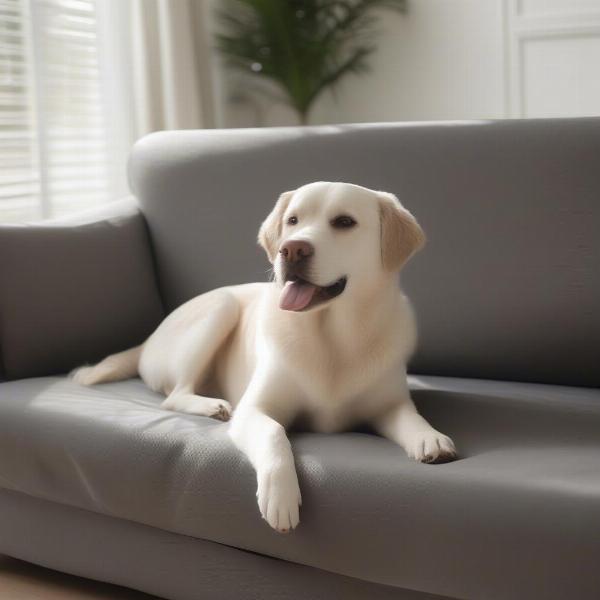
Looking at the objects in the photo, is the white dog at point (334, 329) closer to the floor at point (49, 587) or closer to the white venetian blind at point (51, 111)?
the floor at point (49, 587)

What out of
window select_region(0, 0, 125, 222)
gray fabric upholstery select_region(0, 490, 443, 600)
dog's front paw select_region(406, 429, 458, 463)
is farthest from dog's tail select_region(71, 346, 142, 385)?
window select_region(0, 0, 125, 222)

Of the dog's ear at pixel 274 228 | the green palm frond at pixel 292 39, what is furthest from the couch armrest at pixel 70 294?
the green palm frond at pixel 292 39

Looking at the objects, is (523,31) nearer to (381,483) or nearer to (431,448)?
(431,448)

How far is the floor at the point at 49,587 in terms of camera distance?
86.7 inches

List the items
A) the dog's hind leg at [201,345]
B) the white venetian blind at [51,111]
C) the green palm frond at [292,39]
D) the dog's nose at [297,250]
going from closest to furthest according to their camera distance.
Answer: the dog's nose at [297,250] < the dog's hind leg at [201,345] < the white venetian blind at [51,111] < the green palm frond at [292,39]

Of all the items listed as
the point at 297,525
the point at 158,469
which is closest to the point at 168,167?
the point at 158,469

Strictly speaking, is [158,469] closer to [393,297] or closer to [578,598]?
[393,297]

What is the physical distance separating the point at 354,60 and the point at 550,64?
3.68ft

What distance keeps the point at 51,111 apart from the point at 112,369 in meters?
2.00

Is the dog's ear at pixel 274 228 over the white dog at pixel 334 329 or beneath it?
over

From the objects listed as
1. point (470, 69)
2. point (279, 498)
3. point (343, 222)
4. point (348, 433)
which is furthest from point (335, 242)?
point (470, 69)

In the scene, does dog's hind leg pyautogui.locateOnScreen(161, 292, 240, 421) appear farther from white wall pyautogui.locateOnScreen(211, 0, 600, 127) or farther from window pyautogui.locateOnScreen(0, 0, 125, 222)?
white wall pyautogui.locateOnScreen(211, 0, 600, 127)

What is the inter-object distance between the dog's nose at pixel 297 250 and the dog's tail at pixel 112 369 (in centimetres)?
85

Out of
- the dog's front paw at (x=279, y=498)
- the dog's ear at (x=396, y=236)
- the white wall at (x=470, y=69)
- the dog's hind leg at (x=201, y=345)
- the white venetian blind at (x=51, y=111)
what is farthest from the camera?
the white wall at (x=470, y=69)
